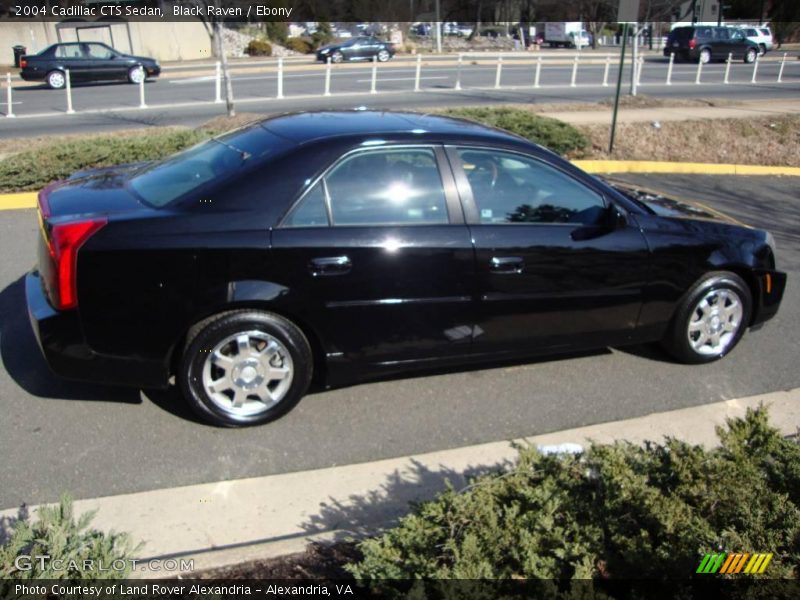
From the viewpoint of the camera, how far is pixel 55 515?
268cm

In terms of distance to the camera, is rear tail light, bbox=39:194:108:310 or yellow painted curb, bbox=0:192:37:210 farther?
yellow painted curb, bbox=0:192:37:210

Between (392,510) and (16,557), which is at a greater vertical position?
(16,557)

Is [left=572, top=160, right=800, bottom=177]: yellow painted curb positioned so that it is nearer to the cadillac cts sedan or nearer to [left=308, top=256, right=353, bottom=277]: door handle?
the cadillac cts sedan

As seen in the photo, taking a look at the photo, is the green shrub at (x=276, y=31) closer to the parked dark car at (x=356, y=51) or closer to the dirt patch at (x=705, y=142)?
the parked dark car at (x=356, y=51)

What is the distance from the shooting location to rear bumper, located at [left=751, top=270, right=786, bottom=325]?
5.12 m

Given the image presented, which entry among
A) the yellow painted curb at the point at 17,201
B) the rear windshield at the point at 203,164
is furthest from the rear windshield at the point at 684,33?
the rear windshield at the point at 203,164

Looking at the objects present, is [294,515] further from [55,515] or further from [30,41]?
[30,41]

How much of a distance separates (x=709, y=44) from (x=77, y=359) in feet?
129

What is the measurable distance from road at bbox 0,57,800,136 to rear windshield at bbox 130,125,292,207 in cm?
1141

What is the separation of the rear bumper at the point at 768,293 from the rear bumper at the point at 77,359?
A: 3.88 m

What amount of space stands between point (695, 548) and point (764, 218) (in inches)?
296

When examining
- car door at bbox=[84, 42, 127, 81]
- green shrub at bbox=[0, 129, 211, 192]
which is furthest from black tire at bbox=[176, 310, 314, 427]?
car door at bbox=[84, 42, 127, 81]

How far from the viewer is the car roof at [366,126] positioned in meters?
4.30

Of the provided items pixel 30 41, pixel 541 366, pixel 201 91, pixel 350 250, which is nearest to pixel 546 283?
pixel 541 366
